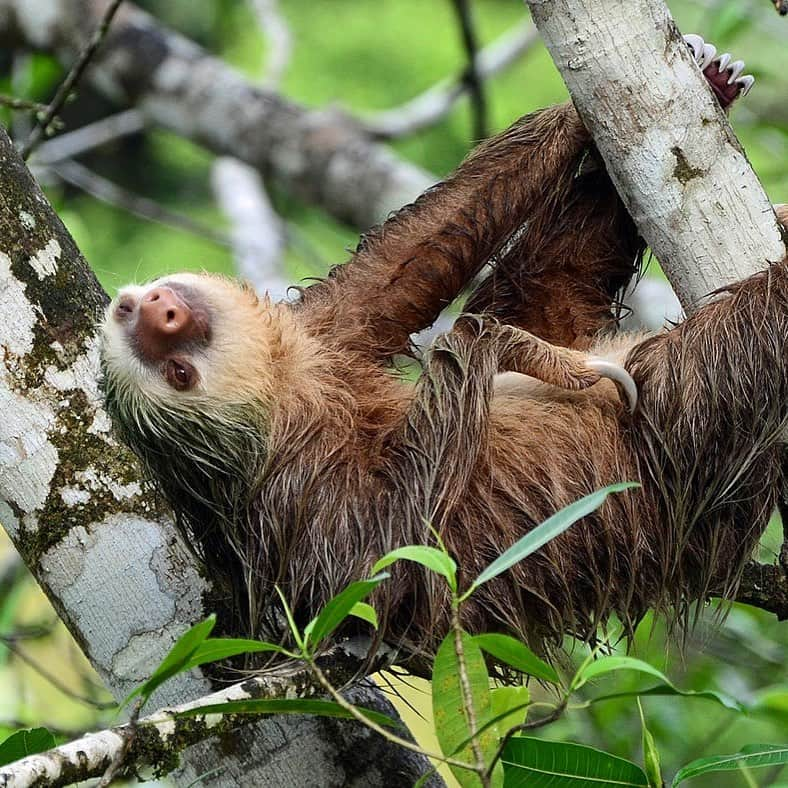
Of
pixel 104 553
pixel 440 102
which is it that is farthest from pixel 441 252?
pixel 440 102

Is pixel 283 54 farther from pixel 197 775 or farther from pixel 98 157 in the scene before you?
pixel 197 775

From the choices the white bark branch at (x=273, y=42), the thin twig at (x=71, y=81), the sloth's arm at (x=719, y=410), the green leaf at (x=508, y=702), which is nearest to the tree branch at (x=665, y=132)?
the sloth's arm at (x=719, y=410)

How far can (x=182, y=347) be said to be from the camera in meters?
3.44

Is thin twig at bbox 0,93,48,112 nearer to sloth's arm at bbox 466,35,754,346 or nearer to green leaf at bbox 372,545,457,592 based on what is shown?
sloth's arm at bbox 466,35,754,346

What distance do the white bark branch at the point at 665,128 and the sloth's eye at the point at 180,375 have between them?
4.53ft

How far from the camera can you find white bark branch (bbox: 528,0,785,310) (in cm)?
299

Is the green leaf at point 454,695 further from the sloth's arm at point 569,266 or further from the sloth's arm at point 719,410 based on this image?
the sloth's arm at point 569,266

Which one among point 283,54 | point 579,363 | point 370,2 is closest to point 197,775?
point 579,363

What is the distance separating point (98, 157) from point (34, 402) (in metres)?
11.6

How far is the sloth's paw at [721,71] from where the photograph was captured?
11.6 ft

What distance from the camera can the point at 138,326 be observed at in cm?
336

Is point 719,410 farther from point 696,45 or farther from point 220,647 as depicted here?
point 220,647

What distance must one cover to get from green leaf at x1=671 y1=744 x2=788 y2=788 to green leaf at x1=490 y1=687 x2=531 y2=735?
1.15 ft

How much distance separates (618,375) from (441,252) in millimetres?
883
